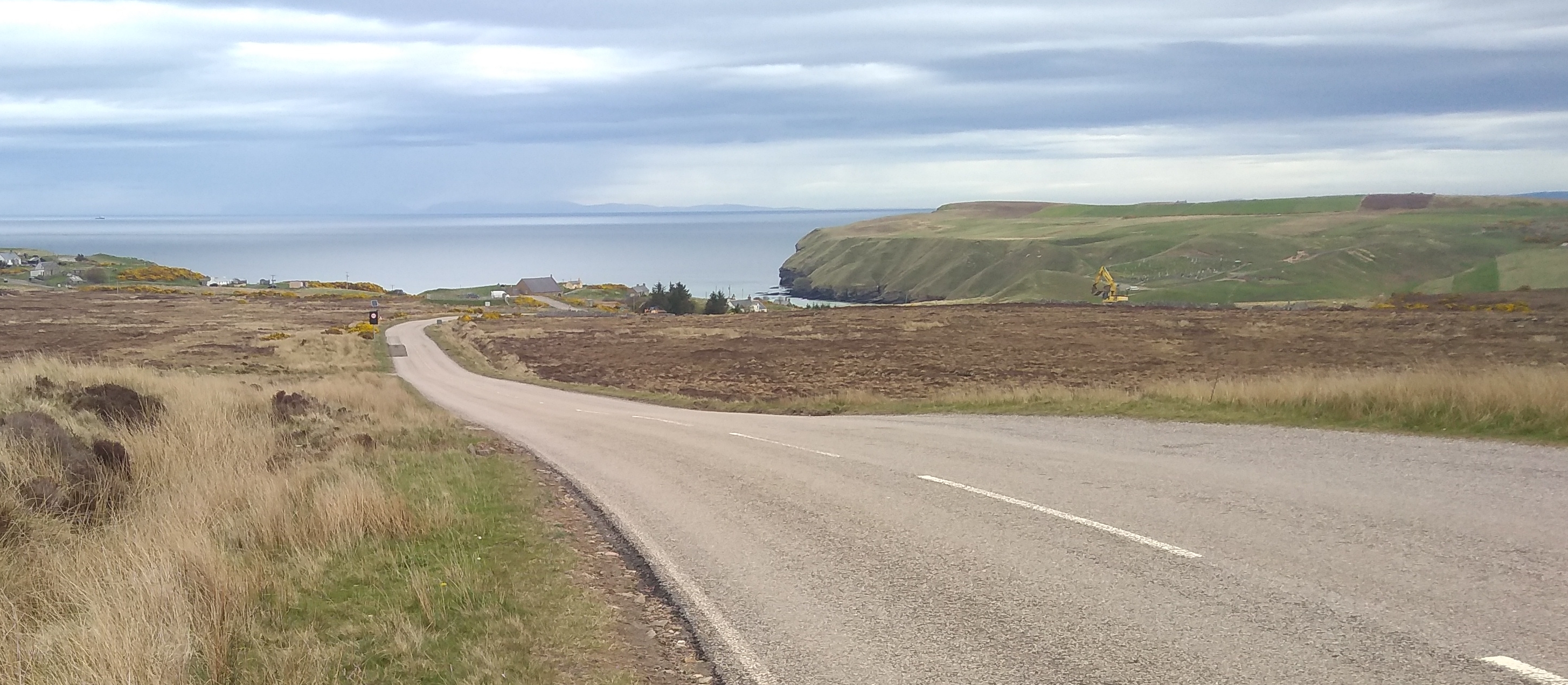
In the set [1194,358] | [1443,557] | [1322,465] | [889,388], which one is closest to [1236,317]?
[1194,358]

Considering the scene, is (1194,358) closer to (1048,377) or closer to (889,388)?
(1048,377)

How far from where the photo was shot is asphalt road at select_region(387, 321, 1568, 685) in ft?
18.4

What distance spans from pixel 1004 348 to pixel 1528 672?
4499 centimetres

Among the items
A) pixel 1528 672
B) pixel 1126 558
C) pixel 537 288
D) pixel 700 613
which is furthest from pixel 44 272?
pixel 1528 672

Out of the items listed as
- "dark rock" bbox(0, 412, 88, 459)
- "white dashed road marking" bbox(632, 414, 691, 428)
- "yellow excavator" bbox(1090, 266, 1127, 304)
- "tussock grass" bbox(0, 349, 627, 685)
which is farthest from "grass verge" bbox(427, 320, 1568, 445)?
"yellow excavator" bbox(1090, 266, 1127, 304)

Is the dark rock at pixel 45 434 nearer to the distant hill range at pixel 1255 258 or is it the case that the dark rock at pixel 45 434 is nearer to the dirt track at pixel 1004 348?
the dirt track at pixel 1004 348

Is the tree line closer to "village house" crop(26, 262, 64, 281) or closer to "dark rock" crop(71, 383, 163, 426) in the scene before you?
"dark rock" crop(71, 383, 163, 426)

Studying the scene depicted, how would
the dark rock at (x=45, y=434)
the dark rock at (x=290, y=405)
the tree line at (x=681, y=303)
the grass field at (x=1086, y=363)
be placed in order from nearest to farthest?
the dark rock at (x=45, y=434)
the grass field at (x=1086, y=363)
the dark rock at (x=290, y=405)
the tree line at (x=681, y=303)

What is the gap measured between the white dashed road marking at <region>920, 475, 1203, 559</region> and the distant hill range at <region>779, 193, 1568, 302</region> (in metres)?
83.7

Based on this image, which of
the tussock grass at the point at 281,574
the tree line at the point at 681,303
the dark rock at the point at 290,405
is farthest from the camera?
the tree line at the point at 681,303

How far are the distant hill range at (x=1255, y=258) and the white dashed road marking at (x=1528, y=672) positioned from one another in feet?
286

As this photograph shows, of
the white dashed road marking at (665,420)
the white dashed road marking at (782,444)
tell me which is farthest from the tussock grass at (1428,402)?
the white dashed road marking at (665,420)

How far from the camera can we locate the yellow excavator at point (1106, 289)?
324ft

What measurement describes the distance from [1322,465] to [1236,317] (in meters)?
58.4
